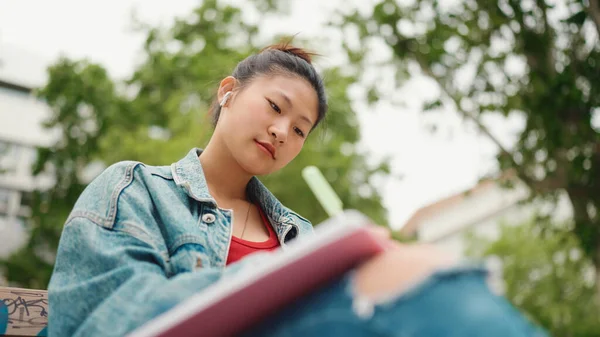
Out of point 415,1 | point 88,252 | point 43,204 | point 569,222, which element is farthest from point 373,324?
point 43,204

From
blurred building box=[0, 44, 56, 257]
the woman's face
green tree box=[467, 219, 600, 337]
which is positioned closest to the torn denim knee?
the woman's face

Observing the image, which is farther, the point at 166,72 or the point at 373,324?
A: the point at 166,72

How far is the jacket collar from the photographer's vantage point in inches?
56.0

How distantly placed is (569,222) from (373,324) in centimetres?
840

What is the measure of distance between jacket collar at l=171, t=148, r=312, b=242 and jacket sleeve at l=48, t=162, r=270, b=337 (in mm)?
297

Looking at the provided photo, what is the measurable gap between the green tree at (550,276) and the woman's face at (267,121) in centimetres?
350

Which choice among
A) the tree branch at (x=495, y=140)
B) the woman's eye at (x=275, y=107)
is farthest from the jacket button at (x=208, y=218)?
the tree branch at (x=495, y=140)

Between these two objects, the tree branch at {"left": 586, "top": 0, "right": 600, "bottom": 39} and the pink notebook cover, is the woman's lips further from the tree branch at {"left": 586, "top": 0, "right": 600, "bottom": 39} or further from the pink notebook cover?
the tree branch at {"left": 586, "top": 0, "right": 600, "bottom": 39}

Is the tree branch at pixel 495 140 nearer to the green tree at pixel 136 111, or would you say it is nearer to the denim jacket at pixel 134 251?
the green tree at pixel 136 111

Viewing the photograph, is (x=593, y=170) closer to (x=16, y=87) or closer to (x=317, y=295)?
(x=317, y=295)

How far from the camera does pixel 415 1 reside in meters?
7.10

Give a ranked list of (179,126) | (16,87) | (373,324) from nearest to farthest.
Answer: (373,324)
(179,126)
(16,87)

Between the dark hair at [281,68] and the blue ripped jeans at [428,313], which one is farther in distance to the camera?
the dark hair at [281,68]

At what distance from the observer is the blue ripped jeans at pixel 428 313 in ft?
2.20
